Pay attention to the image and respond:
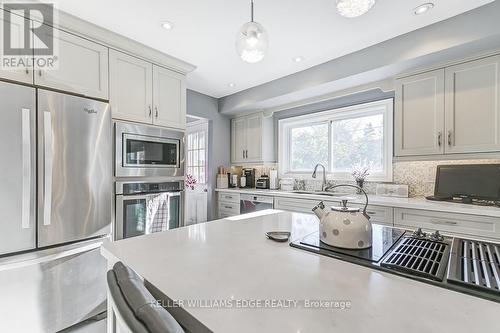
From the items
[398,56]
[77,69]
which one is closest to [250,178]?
[398,56]

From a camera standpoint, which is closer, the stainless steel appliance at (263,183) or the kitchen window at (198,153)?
the stainless steel appliance at (263,183)

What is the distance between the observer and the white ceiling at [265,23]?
1677 millimetres

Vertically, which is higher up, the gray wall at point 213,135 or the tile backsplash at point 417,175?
the gray wall at point 213,135

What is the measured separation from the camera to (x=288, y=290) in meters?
0.63

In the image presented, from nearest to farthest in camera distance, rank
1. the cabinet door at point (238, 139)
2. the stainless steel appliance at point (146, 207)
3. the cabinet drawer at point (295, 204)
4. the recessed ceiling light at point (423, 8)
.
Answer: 1. the recessed ceiling light at point (423, 8)
2. the stainless steel appliance at point (146, 207)
3. the cabinet drawer at point (295, 204)
4. the cabinet door at point (238, 139)

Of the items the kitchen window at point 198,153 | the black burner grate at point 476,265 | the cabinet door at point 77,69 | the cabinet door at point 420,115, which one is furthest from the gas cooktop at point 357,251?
the kitchen window at point 198,153

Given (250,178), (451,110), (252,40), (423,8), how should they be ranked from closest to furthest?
(252,40) < (423,8) < (451,110) < (250,178)

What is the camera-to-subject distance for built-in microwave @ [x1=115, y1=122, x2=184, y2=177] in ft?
6.82

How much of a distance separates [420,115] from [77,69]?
3.09m

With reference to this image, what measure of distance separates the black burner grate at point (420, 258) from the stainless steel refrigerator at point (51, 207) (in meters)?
2.02

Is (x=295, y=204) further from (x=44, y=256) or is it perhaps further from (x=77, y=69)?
(x=77, y=69)

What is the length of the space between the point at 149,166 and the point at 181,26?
1.32 metres

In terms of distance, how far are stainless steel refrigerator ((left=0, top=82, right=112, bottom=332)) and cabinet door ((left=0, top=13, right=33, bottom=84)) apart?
16 centimetres

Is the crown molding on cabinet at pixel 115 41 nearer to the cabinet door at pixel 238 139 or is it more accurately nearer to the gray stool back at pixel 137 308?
the cabinet door at pixel 238 139
